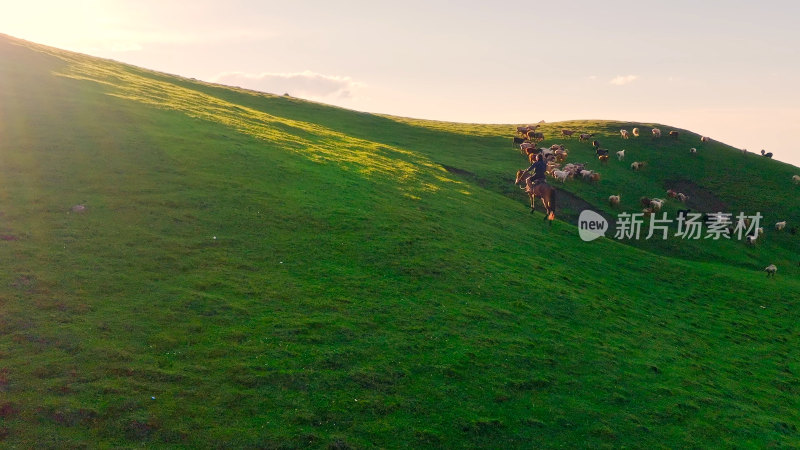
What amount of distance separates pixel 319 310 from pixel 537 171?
64.0ft

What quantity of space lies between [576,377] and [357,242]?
11.7m

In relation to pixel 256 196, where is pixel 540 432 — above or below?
below

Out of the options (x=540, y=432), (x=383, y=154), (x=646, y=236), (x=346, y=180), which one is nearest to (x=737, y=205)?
(x=646, y=236)

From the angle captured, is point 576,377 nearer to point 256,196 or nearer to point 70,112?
point 256,196

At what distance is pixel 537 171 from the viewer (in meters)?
35.5

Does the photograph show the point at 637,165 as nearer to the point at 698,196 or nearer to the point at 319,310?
the point at 698,196

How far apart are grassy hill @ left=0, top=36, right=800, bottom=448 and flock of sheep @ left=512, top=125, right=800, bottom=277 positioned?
11.0m

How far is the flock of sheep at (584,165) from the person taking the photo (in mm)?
54000

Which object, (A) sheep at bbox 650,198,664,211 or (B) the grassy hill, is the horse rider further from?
(A) sheep at bbox 650,198,664,211

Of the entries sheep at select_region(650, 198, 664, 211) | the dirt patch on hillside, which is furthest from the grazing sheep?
sheep at select_region(650, 198, 664, 211)

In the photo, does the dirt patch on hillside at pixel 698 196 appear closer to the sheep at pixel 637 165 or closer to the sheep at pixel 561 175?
the sheep at pixel 637 165

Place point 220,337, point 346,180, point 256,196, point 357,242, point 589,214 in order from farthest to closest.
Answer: point 589,214
point 346,180
point 256,196
point 357,242
point 220,337

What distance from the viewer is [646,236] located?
4912 cm

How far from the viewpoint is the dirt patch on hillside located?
6267 cm
